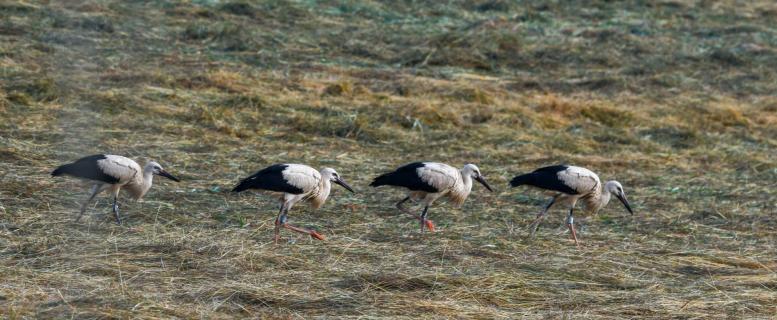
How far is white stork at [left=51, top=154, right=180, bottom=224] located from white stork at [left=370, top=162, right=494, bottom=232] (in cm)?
198

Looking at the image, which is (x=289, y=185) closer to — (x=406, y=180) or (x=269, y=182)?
(x=269, y=182)

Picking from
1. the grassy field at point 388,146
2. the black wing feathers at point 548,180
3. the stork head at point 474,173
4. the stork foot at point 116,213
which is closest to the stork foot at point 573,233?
the grassy field at point 388,146

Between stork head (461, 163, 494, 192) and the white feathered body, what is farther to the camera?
stork head (461, 163, 494, 192)

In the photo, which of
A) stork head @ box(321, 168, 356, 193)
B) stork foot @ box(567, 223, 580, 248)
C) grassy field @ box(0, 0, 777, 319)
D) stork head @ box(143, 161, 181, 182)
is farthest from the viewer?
stork head @ box(321, 168, 356, 193)

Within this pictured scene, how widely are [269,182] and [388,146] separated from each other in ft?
12.7

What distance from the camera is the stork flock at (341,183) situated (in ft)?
30.7

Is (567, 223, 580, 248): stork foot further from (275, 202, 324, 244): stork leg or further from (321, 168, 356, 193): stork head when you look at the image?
(275, 202, 324, 244): stork leg

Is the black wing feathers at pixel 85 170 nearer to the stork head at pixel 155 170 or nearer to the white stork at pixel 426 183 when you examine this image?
the stork head at pixel 155 170

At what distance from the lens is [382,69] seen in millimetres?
17312

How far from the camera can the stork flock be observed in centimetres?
934

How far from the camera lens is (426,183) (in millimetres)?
10047

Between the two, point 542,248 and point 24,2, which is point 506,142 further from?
point 24,2

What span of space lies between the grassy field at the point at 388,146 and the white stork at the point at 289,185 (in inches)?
8.1

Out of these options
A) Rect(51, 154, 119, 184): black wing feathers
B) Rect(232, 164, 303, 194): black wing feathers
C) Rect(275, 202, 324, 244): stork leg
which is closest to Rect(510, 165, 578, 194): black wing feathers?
Rect(275, 202, 324, 244): stork leg
